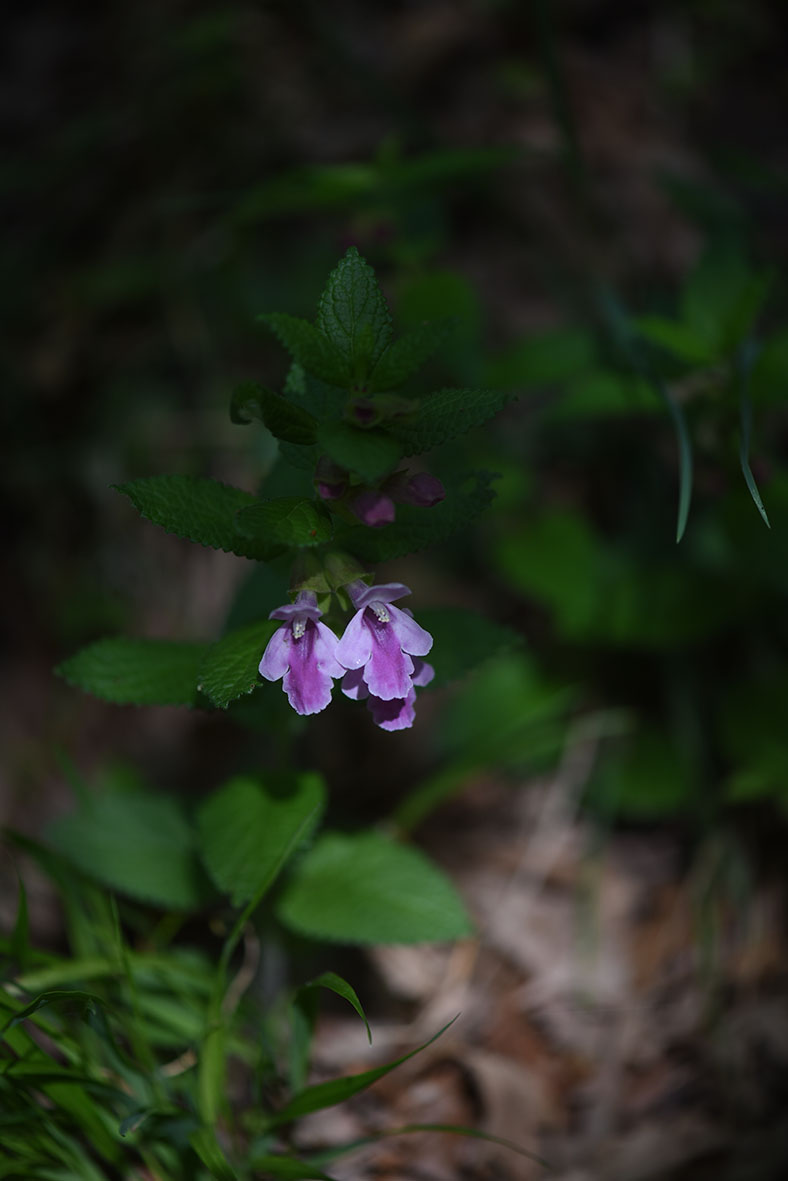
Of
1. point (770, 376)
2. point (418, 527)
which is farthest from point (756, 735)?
point (418, 527)

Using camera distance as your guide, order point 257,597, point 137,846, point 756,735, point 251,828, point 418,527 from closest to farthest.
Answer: point 418,527, point 251,828, point 257,597, point 137,846, point 756,735

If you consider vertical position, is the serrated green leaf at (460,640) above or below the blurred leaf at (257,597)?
below

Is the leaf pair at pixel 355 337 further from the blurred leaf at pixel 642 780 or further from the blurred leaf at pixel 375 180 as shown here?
the blurred leaf at pixel 642 780

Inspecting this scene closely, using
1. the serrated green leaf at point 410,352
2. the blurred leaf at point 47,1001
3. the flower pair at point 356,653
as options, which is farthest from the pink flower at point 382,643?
the blurred leaf at point 47,1001

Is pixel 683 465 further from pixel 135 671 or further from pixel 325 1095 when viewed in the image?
pixel 325 1095

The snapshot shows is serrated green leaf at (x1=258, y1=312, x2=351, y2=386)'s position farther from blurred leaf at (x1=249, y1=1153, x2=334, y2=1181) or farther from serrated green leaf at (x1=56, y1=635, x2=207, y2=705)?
blurred leaf at (x1=249, y1=1153, x2=334, y2=1181)

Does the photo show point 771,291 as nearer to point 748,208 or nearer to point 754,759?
point 748,208
